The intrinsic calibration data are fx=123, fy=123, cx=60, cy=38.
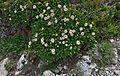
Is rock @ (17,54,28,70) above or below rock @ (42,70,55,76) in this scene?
A: above

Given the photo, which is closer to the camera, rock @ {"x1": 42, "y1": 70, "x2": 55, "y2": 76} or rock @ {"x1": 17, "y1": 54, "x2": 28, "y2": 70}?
rock @ {"x1": 42, "y1": 70, "x2": 55, "y2": 76}

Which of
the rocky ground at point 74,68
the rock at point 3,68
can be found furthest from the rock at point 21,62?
the rock at point 3,68

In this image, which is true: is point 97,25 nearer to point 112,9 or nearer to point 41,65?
point 112,9

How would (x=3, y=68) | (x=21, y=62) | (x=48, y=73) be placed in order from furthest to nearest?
(x=3, y=68) → (x=21, y=62) → (x=48, y=73)

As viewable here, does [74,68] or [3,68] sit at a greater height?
[3,68]

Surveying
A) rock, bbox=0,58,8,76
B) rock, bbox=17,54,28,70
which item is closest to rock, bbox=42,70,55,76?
rock, bbox=17,54,28,70

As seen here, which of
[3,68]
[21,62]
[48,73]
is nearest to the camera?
[48,73]

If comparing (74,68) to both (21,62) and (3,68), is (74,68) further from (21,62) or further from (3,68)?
(3,68)

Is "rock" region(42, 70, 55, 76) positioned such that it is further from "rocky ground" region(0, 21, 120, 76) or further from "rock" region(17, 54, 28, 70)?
"rock" region(17, 54, 28, 70)

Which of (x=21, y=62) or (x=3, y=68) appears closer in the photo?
(x=21, y=62)

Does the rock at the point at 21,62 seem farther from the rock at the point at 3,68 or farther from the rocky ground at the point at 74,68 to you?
the rock at the point at 3,68

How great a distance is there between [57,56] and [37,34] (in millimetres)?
858

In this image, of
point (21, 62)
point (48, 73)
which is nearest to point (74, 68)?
point (48, 73)

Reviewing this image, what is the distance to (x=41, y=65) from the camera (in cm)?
354
